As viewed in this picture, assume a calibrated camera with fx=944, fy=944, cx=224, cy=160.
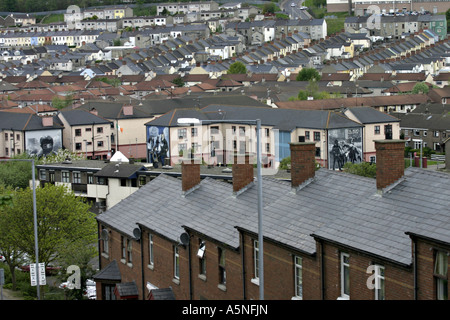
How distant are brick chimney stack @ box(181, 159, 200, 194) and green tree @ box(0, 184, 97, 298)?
9.89m

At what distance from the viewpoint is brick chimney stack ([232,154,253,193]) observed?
92.0ft

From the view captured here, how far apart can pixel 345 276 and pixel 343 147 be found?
58.8 metres

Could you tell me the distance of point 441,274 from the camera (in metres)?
17.8

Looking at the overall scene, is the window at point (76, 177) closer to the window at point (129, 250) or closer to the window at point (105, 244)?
the window at point (105, 244)

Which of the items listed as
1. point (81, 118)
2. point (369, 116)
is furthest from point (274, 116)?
point (81, 118)

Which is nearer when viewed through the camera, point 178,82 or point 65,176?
point 65,176

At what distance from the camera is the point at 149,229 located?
29203 mm

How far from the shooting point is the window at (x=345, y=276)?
67.2 ft

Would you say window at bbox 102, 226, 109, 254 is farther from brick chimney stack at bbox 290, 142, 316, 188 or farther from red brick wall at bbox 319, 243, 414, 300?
red brick wall at bbox 319, 243, 414, 300

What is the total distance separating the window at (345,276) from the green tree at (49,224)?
20.5m

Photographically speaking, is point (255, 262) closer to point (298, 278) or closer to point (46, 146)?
point (298, 278)

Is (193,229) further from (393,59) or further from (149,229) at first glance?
(393,59)
